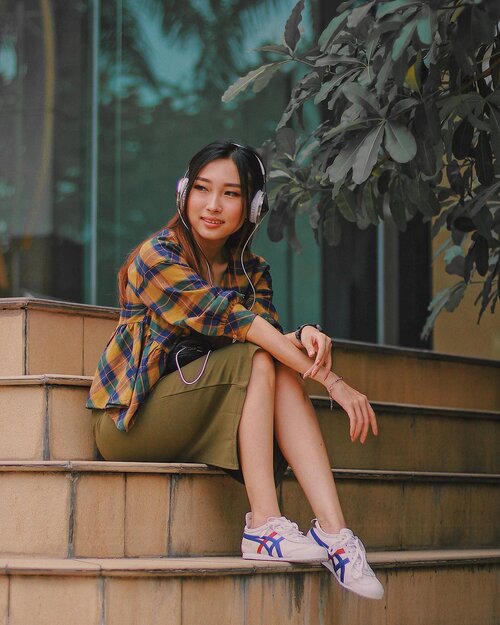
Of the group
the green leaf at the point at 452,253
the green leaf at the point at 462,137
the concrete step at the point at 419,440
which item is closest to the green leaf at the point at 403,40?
the green leaf at the point at 462,137

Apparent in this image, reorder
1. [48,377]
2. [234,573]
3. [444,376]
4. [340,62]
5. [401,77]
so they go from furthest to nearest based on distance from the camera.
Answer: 1. [444,376]
2. [48,377]
3. [340,62]
4. [234,573]
5. [401,77]

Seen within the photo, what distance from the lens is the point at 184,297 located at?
113 inches

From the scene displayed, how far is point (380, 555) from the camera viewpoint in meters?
3.10

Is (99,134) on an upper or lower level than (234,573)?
upper

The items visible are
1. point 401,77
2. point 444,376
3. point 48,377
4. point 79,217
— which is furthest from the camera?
point 79,217

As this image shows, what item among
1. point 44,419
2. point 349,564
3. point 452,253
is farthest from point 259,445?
point 452,253

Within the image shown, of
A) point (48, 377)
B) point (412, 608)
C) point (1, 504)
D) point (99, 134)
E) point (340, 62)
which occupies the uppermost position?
point (99, 134)

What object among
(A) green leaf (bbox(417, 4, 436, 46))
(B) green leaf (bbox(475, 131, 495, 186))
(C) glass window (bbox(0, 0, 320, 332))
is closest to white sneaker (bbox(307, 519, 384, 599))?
(B) green leaf (bbox(475, 131, 495, 186))

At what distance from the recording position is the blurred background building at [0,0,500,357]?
531 cm

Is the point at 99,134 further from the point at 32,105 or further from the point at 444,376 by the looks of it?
the point at 444,376

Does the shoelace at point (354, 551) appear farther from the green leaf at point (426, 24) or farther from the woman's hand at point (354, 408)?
the green leaf at point (426, 24)

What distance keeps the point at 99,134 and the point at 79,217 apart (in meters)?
0.40

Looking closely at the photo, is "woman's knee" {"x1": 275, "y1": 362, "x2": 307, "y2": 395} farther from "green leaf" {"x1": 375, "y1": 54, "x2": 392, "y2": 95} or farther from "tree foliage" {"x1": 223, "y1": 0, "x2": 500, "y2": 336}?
"green leaf" {"x1": 375, "y1": 54, "x2": 392, "y2": 95}

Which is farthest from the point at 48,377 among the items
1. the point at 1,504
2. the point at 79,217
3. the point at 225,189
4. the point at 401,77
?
the point at 79,217
